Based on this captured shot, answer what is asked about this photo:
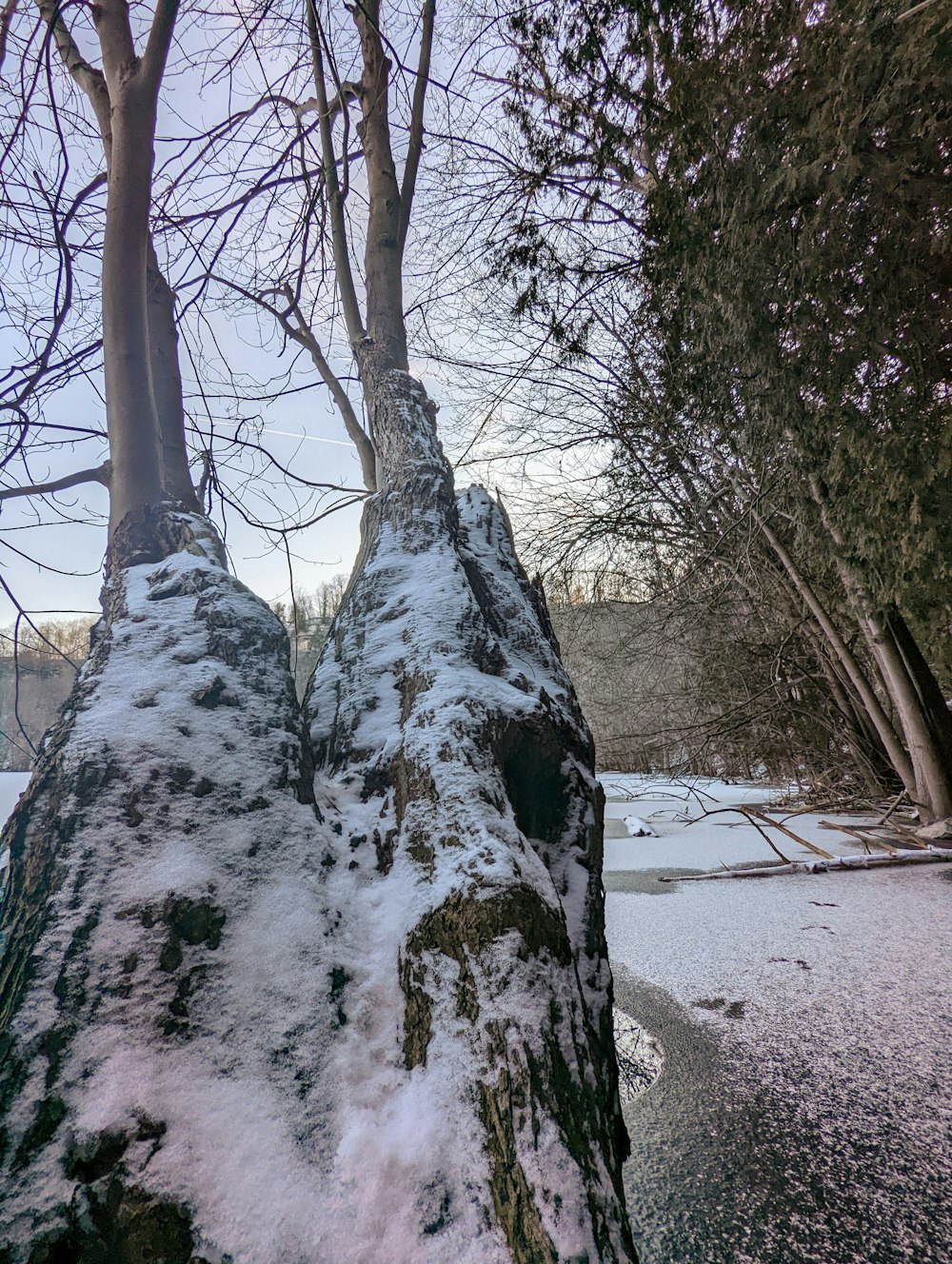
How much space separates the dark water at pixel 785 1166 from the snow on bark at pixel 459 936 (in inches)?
9.2

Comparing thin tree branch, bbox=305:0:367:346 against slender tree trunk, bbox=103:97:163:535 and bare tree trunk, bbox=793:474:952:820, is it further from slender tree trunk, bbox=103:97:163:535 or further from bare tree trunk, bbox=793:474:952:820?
bare tree trunk, bbox=793:474:952:820

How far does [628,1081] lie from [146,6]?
2.86 m

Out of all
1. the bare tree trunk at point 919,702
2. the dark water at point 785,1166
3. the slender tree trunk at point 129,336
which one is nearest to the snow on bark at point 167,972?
the slender tree trunk at point 129,336

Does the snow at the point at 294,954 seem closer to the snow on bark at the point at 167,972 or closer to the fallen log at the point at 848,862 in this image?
the snow on bark at the point at 167,972

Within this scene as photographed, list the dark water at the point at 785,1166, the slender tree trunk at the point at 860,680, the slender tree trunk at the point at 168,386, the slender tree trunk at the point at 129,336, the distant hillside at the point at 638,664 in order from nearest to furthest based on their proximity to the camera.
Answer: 1. the dark water at the point at 785,1166
2. the slender tree trunk at the point at 129,336
3. the slender tree trunk at the point at 168,386
4. the slender tree trunk at the point at 860,680
5. the distant hillside at the point at 638,664

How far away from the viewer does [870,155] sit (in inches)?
62.2

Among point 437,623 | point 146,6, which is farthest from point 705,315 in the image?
point 146,6

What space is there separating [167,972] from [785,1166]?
2.88 ft

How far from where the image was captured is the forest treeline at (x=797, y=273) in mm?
1591

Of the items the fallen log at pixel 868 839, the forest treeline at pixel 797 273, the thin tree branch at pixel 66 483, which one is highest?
the forest treeline at pixel 797 273

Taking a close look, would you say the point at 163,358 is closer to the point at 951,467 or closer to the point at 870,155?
the point at 870,155

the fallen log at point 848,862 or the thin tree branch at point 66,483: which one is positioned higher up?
the thin tree branch at point 66,483

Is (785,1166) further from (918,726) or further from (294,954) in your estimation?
(918,726)

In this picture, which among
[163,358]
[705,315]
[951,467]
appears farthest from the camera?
[705,315]
